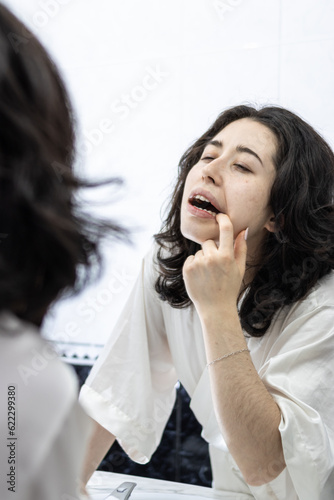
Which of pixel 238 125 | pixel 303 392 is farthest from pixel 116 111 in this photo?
pixel 303 392

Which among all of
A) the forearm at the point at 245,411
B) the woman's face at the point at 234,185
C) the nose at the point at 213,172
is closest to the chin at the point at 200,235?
the woman's face at the point at 234,185

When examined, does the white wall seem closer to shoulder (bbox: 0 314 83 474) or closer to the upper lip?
the upper lip

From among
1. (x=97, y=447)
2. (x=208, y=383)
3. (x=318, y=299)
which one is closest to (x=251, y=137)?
(x=318, y=299)

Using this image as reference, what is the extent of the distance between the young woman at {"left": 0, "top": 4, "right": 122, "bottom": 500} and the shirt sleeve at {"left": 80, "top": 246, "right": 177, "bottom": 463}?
0.70 metres

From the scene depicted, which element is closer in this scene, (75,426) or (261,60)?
(75,426)

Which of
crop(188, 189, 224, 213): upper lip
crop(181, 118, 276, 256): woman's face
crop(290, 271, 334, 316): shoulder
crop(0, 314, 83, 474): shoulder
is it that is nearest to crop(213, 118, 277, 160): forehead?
crop(181, 118, 276, 256): woman's face

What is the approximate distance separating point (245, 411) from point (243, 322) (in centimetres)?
27

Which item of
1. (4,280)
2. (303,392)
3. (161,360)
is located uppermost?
(4,280)

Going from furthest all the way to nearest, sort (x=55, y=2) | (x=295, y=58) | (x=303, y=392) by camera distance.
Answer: (x=55, y=2), (x=295, y=58), (x=303, y=392)

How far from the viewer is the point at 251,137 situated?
1.14 m

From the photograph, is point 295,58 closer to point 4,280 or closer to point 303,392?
point 303,392

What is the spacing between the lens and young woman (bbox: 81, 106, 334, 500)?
2.92ft

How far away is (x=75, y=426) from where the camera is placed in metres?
0.43

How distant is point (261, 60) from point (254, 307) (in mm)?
911
